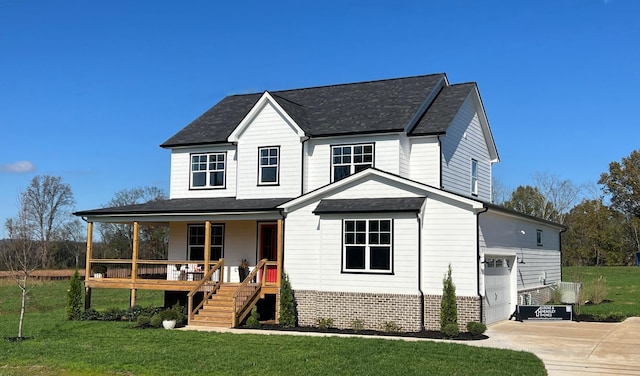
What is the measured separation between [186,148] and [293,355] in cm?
1449

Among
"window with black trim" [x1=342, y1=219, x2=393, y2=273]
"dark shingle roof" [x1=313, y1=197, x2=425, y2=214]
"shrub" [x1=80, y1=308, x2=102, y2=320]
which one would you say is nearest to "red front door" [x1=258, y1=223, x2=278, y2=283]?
"dark shingle roof" [x1=313, y1=197, x2=425, y2=214]

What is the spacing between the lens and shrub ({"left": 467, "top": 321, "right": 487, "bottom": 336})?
17.7 metres

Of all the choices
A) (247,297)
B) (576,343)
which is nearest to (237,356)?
(247,297)

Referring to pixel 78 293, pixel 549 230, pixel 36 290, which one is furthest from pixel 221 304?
pixel 36 290

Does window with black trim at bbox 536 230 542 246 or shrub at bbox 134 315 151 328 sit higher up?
window with black trim at bbox 536 230 542 246

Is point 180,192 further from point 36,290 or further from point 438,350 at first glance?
point 36,290

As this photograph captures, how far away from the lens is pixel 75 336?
60.2 feet

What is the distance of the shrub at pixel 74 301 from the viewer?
23194mm

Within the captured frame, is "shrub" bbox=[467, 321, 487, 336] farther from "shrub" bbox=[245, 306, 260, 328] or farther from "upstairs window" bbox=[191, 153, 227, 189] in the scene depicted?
"upstairs window" bbox=[191, 153, 227, 189]

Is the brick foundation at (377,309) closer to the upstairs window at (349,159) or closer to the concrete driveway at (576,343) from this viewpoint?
the concrete driveway at (576,343)

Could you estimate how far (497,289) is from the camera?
69.5ft

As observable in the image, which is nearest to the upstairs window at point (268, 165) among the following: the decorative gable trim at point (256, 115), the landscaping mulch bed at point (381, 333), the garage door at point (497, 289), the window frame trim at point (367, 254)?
the decorative gable trim at point (256, 115)

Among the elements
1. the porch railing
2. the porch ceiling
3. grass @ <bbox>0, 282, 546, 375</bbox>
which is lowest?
grass @ <bbox>0, 282, 546, 375</bbox>

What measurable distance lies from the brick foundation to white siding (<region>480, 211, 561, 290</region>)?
2.28 meters
